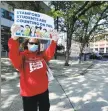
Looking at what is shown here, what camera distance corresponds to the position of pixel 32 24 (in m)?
4.69

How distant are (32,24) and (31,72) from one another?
2.81 feet

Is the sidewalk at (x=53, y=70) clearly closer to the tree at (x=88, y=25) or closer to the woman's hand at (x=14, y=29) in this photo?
the woman's hand at (x=14, y=29)

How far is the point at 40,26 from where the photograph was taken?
4.80 meters

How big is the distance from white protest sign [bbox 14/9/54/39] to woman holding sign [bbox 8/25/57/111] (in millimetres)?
172

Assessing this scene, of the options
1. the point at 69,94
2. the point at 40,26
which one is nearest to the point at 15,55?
the point at 40,26

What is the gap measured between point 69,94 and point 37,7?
9400 millimetres

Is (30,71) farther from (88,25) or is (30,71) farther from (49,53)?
(88,25)

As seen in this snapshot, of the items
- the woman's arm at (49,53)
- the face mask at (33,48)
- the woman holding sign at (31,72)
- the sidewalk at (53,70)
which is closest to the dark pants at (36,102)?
the woman holding sign at (31,72)

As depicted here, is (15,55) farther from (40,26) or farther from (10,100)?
(10,100)

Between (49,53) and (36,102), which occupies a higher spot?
(49,53)

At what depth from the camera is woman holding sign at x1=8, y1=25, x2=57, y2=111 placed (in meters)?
4.25

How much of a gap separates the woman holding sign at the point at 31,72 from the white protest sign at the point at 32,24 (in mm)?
172

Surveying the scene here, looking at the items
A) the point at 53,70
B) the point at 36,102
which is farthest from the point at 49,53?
the point at 53,70

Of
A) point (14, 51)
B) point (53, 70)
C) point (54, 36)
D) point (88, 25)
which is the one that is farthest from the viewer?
point (88, 25)
